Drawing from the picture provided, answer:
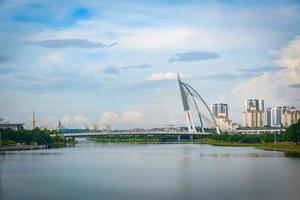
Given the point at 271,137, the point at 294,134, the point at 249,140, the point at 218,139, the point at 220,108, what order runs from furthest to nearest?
1. the point at 220,108
2. the point at 218,139
3. the point at 249,140
4. the point at 271,137
5. the point at 294,134

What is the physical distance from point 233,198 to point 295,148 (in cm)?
2167

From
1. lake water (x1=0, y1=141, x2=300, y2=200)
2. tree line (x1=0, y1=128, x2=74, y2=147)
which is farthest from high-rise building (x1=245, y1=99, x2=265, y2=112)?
lake water (x1=0, y1=141, x2=300, y2=200)

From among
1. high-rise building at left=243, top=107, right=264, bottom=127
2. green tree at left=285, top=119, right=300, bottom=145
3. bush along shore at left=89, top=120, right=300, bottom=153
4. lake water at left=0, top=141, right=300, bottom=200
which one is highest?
high-rise building at left=243, top=107, right=264, bottom=127

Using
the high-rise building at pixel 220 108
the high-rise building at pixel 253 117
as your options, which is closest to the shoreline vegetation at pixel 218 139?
the high-rise building at pixel 253 117

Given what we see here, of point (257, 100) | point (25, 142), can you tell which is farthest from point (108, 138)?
point (257, 100)

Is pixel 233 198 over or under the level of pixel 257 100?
under

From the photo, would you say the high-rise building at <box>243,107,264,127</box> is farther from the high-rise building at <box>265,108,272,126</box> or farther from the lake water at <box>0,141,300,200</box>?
the lake water at <box>0,141,300,200</box>

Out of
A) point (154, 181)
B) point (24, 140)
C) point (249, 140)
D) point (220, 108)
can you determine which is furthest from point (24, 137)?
point (220, 108)

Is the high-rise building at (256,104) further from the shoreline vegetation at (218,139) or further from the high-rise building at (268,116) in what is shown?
the shoreline vegetation at (218,139)

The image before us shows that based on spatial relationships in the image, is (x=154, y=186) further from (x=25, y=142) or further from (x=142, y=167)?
(x=25, y=142)

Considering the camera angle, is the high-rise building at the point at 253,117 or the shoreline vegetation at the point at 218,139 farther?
the high-rise building at the point at 253,117

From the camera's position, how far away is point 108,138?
7231 cm

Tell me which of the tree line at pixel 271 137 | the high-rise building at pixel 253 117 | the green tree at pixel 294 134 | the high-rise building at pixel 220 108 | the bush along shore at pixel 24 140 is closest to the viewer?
the green tree at pixel 294 134

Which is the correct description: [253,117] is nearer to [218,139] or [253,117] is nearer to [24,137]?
[218,139]
